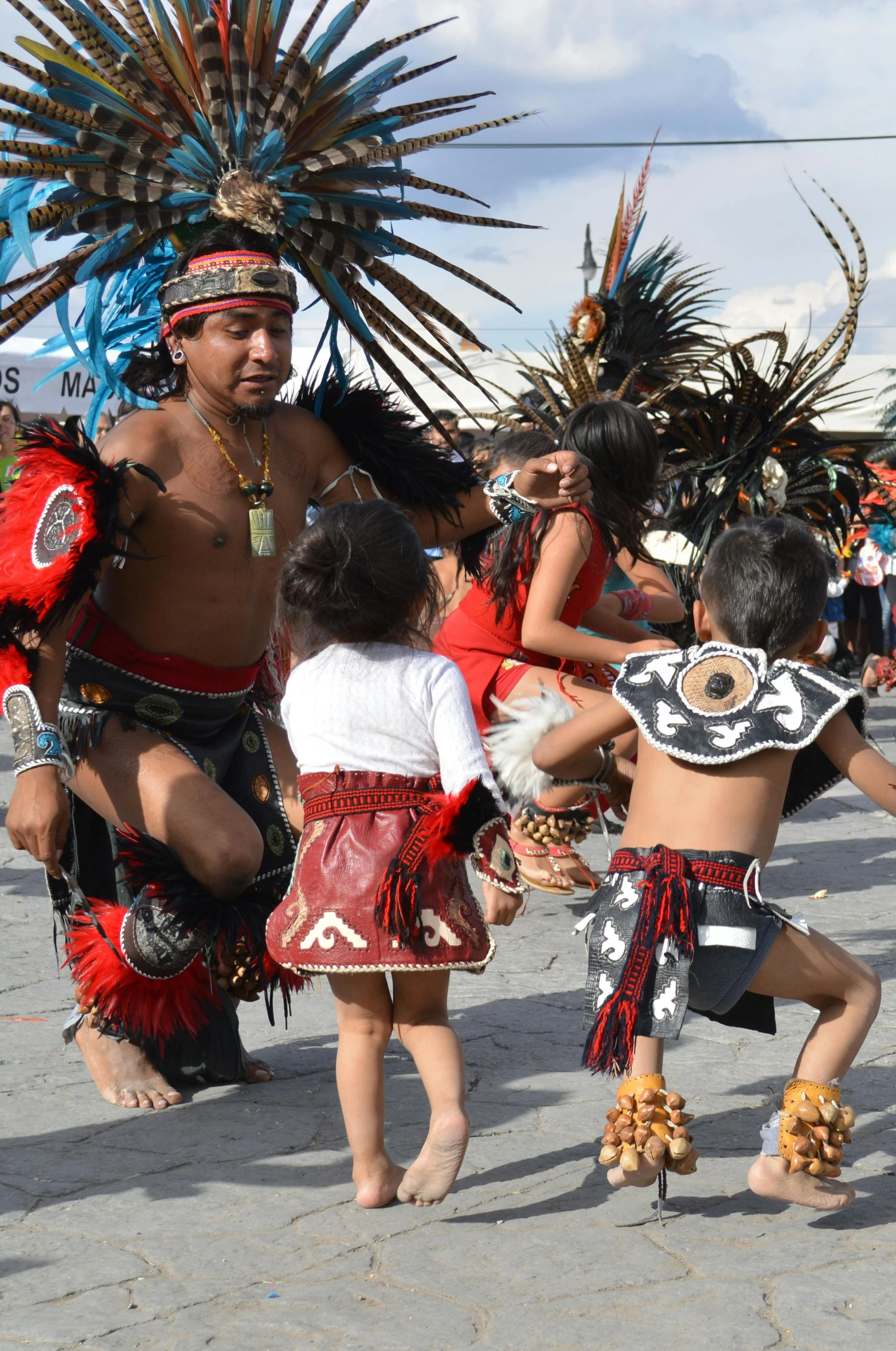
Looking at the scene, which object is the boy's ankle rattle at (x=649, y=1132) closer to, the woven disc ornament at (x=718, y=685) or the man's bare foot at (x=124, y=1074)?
the woven disc ornament at (x=718, y=685)

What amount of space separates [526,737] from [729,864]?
1.93 ft

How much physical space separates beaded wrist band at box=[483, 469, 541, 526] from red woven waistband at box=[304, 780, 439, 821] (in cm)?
128

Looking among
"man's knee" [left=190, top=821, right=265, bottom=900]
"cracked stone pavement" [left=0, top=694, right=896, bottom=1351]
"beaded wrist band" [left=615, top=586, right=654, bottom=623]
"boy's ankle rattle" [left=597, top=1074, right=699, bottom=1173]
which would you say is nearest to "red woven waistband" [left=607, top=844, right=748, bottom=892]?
"boy's ankle rattle" [left=597, top=1074, right=699, bottom=1173]

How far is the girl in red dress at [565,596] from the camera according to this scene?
179 inches

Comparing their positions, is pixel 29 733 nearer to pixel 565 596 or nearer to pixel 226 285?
pixel 226 285

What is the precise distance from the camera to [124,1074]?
11.0 feet

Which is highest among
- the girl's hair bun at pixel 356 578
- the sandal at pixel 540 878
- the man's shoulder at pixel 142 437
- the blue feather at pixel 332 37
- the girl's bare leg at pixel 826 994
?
the blue feather at pixel 332 37

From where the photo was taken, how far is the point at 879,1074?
3.39 metres

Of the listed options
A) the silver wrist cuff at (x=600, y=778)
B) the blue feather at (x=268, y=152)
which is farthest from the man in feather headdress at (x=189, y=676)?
the silver wrist cuff at (x=600, y=778)

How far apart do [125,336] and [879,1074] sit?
2.58m

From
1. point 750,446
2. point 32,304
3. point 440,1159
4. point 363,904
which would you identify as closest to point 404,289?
point 32,304

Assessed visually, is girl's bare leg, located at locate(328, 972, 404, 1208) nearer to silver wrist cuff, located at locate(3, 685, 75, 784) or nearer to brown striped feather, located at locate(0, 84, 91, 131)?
silver wrist cuff, located at locate(3, 685, 75, 784)

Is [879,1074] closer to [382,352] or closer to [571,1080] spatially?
[571,1080]

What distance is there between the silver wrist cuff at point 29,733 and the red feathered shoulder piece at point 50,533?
0.03 m
